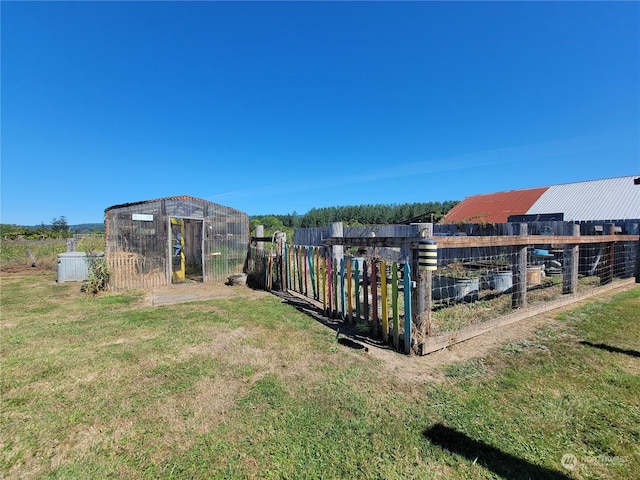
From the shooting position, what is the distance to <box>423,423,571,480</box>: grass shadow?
71.8 inches

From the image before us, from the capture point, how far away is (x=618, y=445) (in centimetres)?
206

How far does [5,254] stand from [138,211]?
1176 centimetres

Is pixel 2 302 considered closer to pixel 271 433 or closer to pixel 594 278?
pixel 271 433

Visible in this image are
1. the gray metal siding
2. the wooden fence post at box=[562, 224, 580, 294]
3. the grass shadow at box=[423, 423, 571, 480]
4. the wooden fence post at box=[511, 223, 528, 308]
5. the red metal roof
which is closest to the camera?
the grass shadow at box=[423, 423, 571, 480]

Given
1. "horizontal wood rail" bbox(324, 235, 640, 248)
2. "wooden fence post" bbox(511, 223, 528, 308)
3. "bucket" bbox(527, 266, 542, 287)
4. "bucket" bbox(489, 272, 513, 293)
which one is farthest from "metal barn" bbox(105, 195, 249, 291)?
"bucket" bbox(527, 266, 542, 287)

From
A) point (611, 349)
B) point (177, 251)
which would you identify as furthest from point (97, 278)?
point (611, 349)

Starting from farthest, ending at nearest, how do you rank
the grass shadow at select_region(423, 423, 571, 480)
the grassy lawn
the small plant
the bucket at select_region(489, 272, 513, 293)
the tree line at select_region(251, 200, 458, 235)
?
the tree line at select_region(251, 200, 458, 235), the small plant, the bucket at select_region(489, 272, 513, 293), the grassy lawn, the grass shadow at select_region(423, 423, 571, 480)

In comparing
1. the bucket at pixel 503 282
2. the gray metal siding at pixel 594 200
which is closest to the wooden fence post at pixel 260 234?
the bucket at pixel 503 282

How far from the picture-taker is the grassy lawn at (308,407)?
196cm

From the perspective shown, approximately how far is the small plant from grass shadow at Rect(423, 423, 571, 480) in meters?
8.95

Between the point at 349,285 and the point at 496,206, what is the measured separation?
2438cm

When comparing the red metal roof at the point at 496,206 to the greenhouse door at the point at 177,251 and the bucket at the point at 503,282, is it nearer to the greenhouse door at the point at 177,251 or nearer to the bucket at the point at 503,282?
the bucket at the point at 503,282

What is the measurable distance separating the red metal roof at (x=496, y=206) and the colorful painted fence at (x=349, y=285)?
16.2 m

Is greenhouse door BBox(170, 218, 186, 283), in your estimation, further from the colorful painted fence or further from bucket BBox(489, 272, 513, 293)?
bucket BBox(489, 272, 513, 293)
